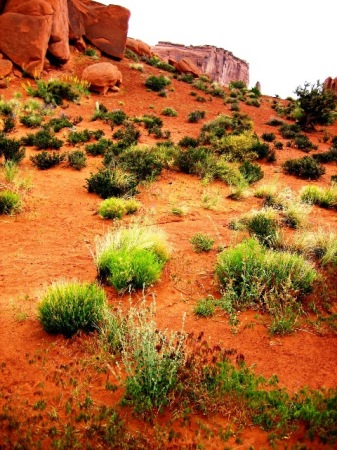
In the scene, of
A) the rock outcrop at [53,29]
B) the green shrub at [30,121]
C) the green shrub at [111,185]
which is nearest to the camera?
the green shrub at [111,185]

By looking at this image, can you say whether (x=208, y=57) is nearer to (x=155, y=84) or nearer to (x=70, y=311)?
(x=155, y=84)

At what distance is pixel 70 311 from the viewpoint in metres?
3.55

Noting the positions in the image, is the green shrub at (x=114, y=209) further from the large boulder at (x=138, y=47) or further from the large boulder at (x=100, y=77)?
the large boulder at (x=138, y=47)

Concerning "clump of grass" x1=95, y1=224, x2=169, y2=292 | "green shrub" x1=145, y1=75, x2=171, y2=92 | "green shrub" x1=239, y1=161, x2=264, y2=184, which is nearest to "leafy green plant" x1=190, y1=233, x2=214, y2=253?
"clump of grass" x1=95, y1=224, x2=169, y2=292

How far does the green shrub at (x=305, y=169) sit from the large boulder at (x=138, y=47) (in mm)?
27221

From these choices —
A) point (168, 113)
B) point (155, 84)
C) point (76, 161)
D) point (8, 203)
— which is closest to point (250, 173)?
point (76, 161)

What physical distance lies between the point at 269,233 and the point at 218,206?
2608 millimetres

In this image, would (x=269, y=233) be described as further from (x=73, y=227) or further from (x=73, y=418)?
(x=73, y=418)

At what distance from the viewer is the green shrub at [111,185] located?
8453 mm

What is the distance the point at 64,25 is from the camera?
2367 cm

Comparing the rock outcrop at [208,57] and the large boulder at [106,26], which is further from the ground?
the rock outcrop at [208,57]

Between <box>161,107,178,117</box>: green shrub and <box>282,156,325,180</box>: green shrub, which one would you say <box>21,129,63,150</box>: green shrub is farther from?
<box>161,107,178,117</box>: green shrub

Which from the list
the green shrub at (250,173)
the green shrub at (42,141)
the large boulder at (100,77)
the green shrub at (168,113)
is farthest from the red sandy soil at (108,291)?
the large boulder at (100,77)

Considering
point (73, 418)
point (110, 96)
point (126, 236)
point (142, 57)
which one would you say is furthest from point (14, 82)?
point (73, 418)
